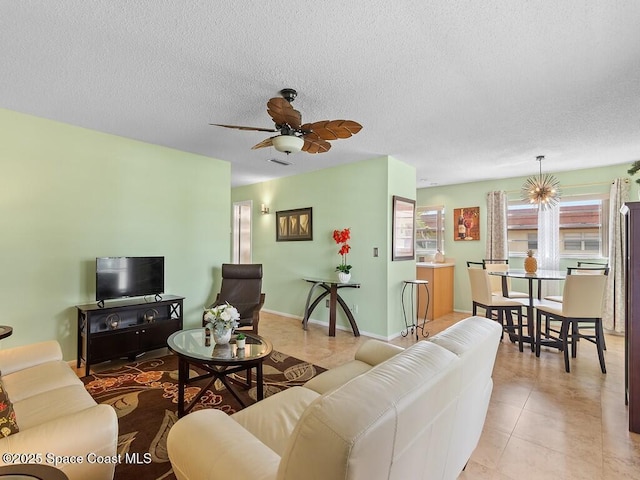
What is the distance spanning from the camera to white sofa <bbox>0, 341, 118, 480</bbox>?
3.85ft

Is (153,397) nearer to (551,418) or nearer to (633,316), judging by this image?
(551,418)

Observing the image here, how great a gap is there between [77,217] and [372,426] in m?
3.88

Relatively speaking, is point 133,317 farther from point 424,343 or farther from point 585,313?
point 585,313

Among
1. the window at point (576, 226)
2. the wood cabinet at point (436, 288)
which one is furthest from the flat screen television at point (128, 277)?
the window at point (576, 226)

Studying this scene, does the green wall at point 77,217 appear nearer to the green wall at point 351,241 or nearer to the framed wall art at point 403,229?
the green wall at point 351,241

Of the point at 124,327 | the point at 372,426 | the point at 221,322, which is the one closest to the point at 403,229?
the point at 221,322

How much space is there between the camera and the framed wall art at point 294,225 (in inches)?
211

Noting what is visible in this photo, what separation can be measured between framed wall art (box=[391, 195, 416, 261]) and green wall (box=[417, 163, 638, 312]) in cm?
184

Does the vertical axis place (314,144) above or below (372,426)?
above

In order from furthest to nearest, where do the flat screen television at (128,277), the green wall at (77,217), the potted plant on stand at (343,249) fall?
the potted plant on stand at (343,249) < the flat screen television at (128,277) < the green wall at (77,217)

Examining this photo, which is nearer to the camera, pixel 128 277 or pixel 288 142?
pixel 288 142

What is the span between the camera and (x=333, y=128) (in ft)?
7.64

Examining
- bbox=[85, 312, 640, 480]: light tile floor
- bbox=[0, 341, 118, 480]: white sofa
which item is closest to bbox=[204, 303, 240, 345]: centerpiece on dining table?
bbox=[0, 341, 118, 480]: white sofa

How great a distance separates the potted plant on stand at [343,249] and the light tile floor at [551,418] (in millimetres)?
981
